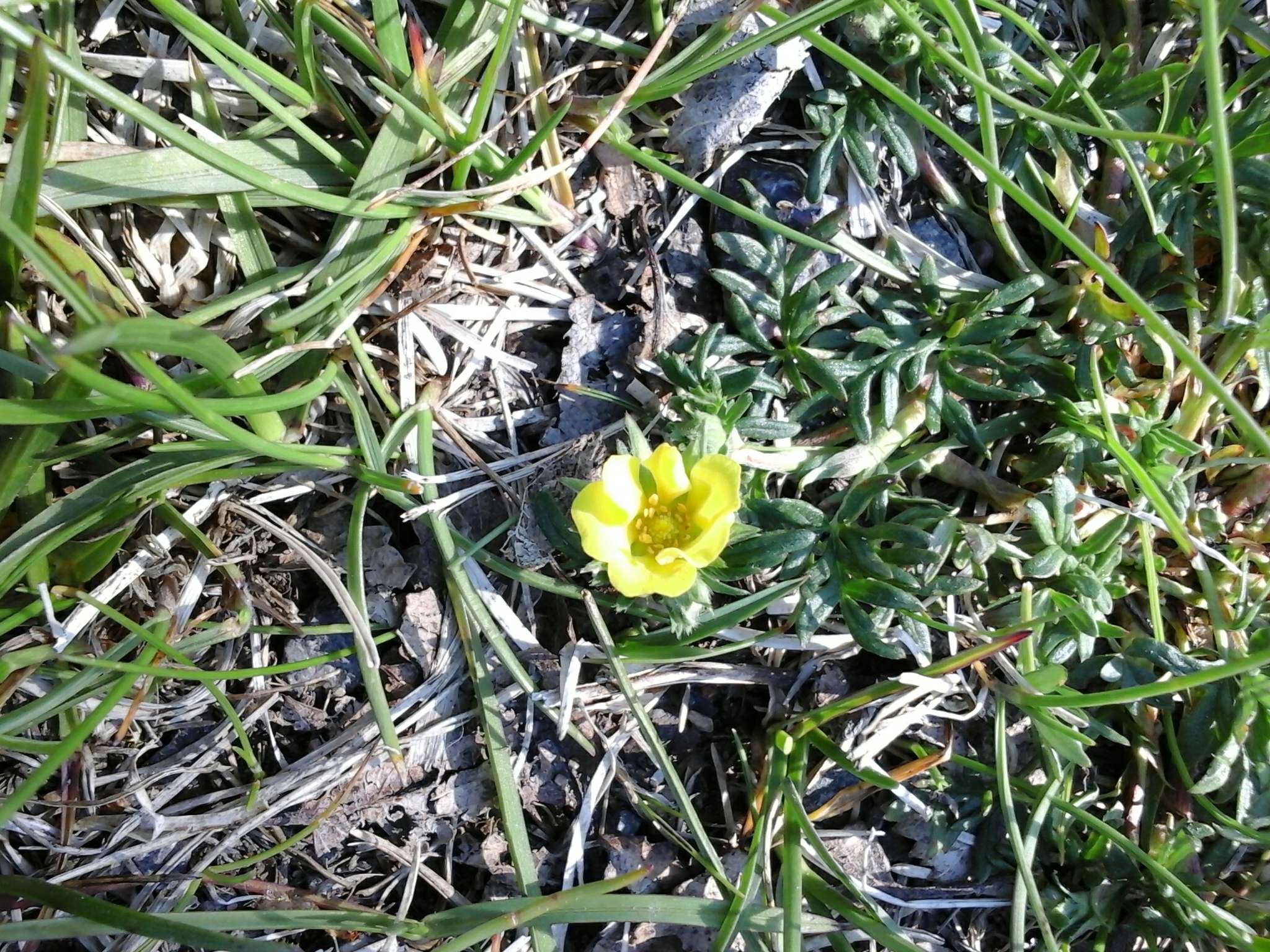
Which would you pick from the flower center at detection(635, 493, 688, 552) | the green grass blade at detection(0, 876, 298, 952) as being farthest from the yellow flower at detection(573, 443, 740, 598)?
the green grass blade at detection(0, 876, 298, 952)

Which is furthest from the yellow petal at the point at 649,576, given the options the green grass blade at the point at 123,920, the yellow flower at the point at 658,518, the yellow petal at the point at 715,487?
the green grass blade at the point at 123,920

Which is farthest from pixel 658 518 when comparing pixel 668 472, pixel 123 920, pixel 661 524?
pixel 123 920

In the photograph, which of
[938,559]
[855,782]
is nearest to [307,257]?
[938,559]

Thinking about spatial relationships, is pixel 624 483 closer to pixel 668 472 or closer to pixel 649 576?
pixel 668 472

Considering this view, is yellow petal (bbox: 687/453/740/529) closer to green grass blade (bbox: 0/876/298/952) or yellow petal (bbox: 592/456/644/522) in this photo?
yellow petal (bbox: 592/456/644/522)

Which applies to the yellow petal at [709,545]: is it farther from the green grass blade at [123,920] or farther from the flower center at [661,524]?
the green grass blade at [123,920]
